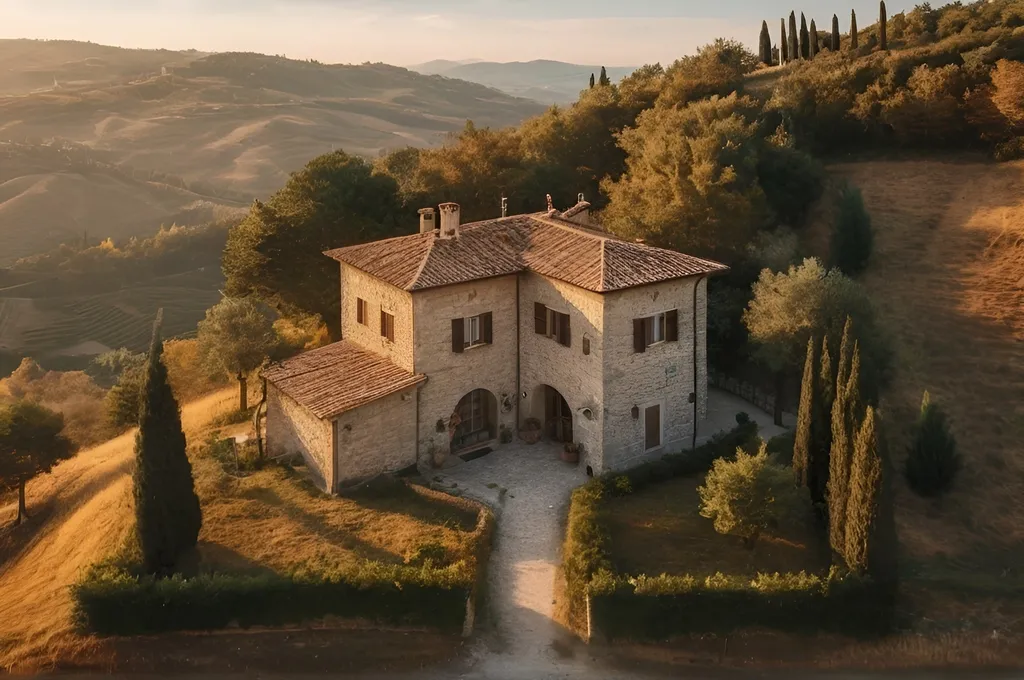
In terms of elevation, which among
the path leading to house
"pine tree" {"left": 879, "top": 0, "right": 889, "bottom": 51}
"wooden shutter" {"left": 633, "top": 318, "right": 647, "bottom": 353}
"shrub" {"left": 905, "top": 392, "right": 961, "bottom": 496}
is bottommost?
the path leading to house

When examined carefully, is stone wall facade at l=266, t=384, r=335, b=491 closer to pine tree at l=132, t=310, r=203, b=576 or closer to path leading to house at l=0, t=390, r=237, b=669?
pine tree at l=132, t=310, r=203, b=576

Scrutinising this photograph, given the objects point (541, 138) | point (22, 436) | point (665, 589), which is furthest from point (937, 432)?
point (22, 436)

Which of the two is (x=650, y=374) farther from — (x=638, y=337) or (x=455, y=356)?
(x=455, y=356)

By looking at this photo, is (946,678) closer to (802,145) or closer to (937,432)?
(937,432)

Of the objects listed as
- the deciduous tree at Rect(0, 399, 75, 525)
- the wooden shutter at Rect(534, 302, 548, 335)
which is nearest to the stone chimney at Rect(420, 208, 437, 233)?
the wooden shutter at Rect(534, 302, 548, 335)

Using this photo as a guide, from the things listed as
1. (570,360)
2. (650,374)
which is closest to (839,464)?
(650,374)

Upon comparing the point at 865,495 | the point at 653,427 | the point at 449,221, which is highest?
the point at 449,221

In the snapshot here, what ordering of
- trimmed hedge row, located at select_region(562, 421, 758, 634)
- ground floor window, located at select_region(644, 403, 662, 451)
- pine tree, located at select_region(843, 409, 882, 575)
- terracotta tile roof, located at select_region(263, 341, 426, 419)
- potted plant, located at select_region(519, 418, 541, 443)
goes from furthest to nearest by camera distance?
1. potted plant, located at select_region(519, 418, 541, 443)
2. ground floor window, located at select_region(644, 403, 662, 451)
3. terracotta tile roof, located at select_region(263, 341, 426, 419)
4. trimmed hedge row, located at select_region(562, 421, 758, 634)
5. pine tree, located at select_region(843, 409, 882, 575)
